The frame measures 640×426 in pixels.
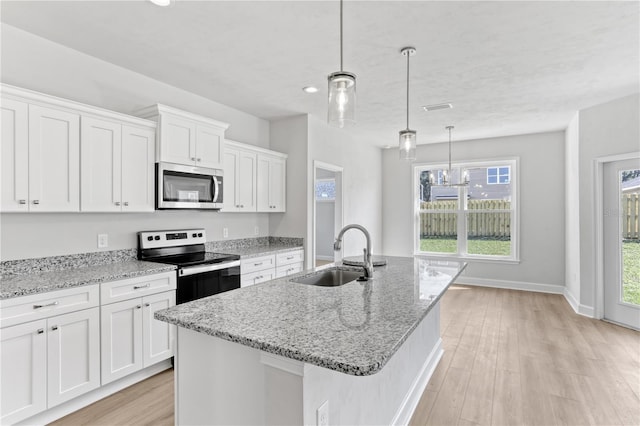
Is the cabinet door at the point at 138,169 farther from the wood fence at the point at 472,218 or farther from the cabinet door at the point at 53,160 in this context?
the wood fence at the point at 472,218

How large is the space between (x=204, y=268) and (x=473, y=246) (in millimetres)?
5199

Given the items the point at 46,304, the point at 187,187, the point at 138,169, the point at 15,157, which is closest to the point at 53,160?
the point at 15,157

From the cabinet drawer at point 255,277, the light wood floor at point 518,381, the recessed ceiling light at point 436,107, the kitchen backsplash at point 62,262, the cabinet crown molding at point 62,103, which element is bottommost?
the light wood floor at point 518,381

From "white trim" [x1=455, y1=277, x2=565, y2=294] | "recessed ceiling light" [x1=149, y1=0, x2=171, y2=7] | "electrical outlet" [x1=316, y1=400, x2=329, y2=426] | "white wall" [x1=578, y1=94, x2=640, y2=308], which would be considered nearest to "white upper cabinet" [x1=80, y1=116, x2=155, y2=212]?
"recessed ceiling light" [x1=149, y1=0, x2=171, y2=7]

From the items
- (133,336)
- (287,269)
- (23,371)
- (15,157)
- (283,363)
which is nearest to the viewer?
(283,363)

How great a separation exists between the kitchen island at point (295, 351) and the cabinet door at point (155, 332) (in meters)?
1.29

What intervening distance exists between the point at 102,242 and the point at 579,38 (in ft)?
13.9

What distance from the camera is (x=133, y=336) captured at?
105 inches

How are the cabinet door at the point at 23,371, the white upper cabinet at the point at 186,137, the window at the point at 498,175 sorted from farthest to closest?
the window at the point at 498,175 → the white upper cabinet at the point at 186,137 → the cabinet door at the point at 23,371

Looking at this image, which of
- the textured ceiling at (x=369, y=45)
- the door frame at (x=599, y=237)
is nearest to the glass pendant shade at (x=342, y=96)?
the textured ceiling at (x=369, y=45)

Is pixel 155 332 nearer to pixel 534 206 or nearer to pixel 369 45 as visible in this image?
pixel 369 45

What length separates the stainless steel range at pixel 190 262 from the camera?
10.0ft

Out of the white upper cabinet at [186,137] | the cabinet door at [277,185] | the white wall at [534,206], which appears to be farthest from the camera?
the white wall at [534,206]

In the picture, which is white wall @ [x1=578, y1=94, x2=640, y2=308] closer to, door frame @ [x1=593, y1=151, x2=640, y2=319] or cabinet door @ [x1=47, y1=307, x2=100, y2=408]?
door frame @ [x1=593, y1=151, x2=640, y2=319]
